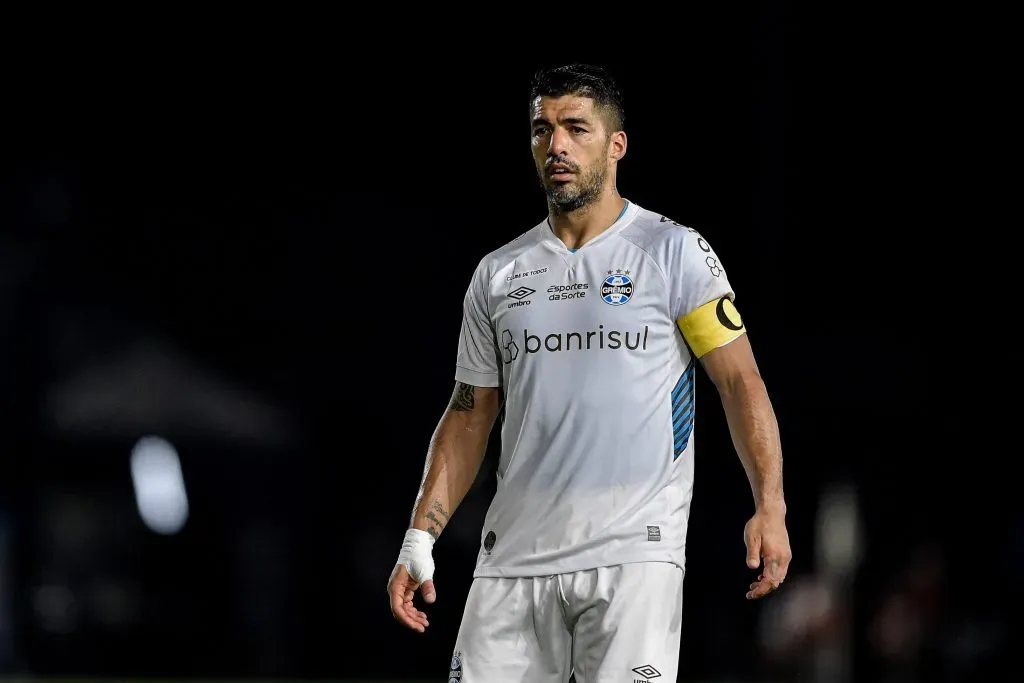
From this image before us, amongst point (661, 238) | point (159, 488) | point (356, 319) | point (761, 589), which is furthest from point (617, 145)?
point (159, 488)

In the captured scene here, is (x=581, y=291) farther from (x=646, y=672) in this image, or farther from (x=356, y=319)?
(x=356, y=319)

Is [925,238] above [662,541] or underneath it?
above

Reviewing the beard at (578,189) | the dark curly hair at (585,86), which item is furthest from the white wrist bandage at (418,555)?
the dark curly hair at (585,86)

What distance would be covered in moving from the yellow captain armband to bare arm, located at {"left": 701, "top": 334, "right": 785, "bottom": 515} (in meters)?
0.02

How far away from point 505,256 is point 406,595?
0.88 metres

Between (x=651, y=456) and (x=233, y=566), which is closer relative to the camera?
(x=651, y=456)

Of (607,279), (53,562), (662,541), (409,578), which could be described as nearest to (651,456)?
(662,541)

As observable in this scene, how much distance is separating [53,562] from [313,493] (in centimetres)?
184

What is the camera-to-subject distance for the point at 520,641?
2.96 meters

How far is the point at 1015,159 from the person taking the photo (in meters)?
8.78

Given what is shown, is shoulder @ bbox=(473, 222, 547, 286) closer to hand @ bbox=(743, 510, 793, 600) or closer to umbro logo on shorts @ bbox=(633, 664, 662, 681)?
hand @ bbox=(743, 510, 793, 600)

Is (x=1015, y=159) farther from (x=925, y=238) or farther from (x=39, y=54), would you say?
(x=39, y=54)

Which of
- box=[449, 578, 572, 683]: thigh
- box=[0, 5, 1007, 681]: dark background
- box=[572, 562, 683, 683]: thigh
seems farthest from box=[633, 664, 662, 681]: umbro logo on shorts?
box=[0, 5, 1007, 681]: dark background

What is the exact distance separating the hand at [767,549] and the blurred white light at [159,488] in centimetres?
706
